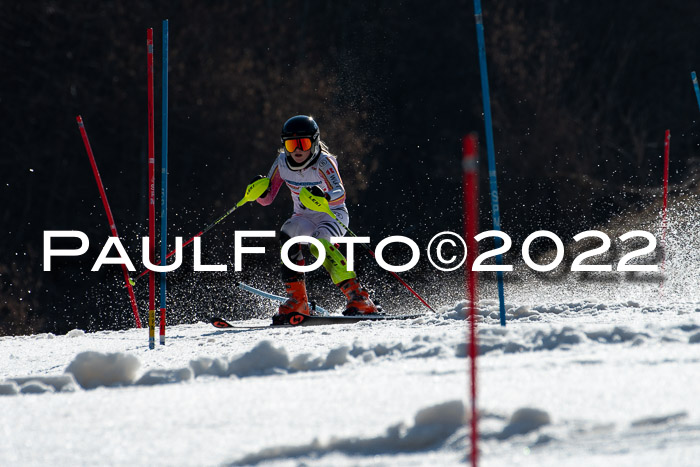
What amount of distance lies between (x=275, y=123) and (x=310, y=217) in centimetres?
1063

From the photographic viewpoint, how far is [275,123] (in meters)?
17.3

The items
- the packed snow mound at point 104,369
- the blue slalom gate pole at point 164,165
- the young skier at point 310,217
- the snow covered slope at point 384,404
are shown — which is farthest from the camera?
the young skier at point 310,217

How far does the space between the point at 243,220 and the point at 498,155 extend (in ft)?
20.0

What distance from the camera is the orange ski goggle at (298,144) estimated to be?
676 cm

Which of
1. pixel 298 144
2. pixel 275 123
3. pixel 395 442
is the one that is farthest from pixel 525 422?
pixel 275 123

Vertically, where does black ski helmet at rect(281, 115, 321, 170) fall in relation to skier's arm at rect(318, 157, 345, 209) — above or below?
above

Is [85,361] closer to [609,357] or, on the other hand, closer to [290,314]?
[609,357]

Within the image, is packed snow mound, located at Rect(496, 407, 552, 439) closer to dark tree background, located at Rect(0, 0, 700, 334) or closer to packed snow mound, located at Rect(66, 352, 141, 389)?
packed snow mound, located at Rect(66, 352, 141, 389)

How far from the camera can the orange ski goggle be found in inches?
266

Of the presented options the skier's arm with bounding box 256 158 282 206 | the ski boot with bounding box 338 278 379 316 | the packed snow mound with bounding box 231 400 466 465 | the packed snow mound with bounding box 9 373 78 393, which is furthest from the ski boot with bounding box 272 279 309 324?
the packed snow mound with bounding box 231 400 466 465

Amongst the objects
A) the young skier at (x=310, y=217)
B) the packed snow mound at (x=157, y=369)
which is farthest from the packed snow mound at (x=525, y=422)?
the young skier at (x=310, y=217)

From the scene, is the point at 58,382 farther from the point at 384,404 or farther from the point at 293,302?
the point at 293,302

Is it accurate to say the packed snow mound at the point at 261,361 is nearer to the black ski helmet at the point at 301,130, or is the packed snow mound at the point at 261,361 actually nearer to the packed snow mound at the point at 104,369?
the packed snow mound at the point at 104,369

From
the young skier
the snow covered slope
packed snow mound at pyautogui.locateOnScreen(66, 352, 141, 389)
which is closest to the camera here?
the snow covered slope
